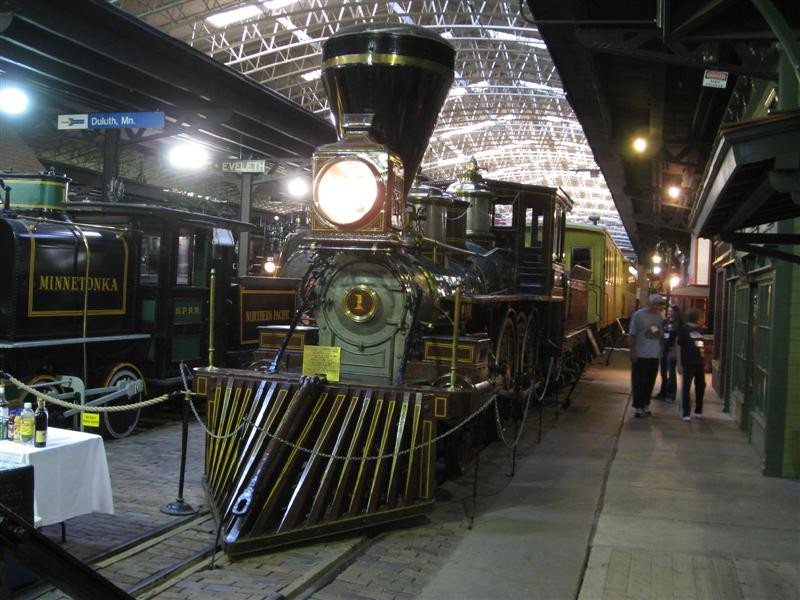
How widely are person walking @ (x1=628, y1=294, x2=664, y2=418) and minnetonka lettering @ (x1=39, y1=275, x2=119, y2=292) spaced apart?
6.37 metres

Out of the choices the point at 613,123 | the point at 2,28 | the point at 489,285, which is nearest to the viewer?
the point at 489,285

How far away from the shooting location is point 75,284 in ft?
23.6

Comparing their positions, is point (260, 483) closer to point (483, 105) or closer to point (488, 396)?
point (488, 396)

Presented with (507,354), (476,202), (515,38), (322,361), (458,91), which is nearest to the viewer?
(322,361)

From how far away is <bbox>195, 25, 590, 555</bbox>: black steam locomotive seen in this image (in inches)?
182

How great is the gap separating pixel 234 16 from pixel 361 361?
55.5 feet

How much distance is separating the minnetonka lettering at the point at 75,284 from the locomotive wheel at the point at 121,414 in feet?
2.85

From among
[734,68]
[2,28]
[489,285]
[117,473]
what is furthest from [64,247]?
[734,68]

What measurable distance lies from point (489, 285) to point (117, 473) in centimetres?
409

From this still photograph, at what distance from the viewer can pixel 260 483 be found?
4.43 meters

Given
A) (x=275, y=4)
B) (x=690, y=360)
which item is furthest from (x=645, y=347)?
(x=275, y=4)

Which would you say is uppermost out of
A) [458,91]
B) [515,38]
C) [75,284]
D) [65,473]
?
[458,91]

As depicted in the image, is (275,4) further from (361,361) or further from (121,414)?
(361,361)

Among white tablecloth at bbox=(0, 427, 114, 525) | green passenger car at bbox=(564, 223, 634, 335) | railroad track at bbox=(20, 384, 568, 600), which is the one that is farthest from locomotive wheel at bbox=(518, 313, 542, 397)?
green passenger car at bbox=(564, 223, 634, 335)
